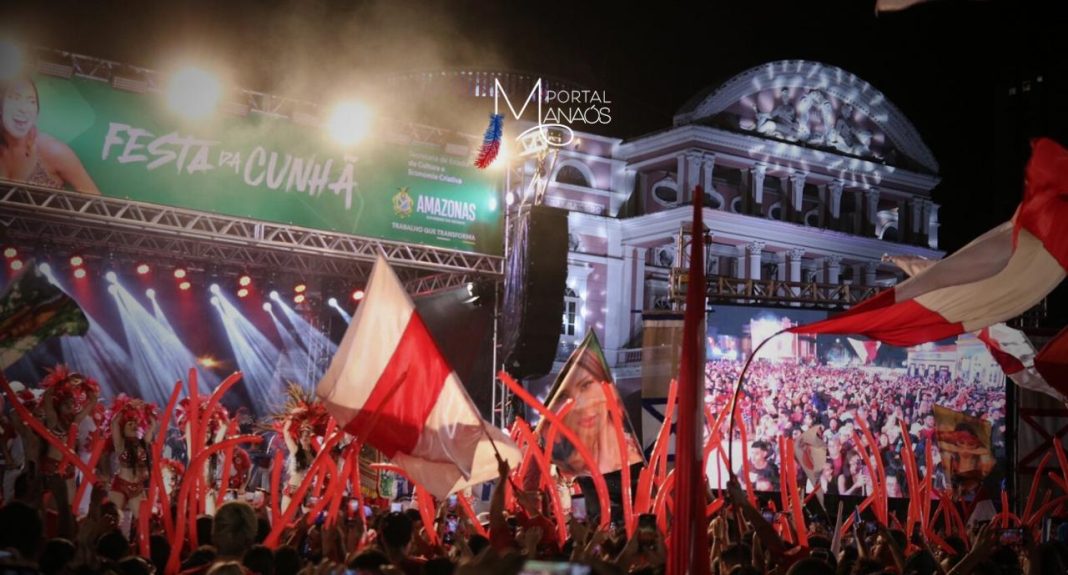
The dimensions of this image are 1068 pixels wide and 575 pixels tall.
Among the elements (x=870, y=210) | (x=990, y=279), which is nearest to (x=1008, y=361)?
(x=990, y=279)

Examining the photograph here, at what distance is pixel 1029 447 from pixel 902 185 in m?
13.8

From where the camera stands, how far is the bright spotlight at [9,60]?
14.2 meters

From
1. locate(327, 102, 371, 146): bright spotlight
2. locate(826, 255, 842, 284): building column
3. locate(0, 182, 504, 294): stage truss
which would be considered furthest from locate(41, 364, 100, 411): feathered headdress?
locate(826, 255, 842, 284): building column

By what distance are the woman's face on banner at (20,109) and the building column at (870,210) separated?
2358 cm

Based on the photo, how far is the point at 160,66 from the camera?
50.2 feet

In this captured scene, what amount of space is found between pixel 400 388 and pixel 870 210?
27.1 m

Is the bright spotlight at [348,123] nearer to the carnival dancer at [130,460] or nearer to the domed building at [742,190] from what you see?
the carnival dancer at [130,460]

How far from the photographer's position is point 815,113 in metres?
30.7

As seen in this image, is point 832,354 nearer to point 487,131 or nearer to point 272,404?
point 487,131

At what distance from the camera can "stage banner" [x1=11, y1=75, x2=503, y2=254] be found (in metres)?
14.6

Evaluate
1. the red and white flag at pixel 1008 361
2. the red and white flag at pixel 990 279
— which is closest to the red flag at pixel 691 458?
the red and white flag at pixel 990 279

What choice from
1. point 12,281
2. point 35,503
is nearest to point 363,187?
point 12,281

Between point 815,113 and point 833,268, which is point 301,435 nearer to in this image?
point 833,268

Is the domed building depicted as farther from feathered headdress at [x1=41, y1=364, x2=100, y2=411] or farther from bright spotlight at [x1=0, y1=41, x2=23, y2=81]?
feathered headdress at [x1=41, y1=364, x2=100, y2=411]
